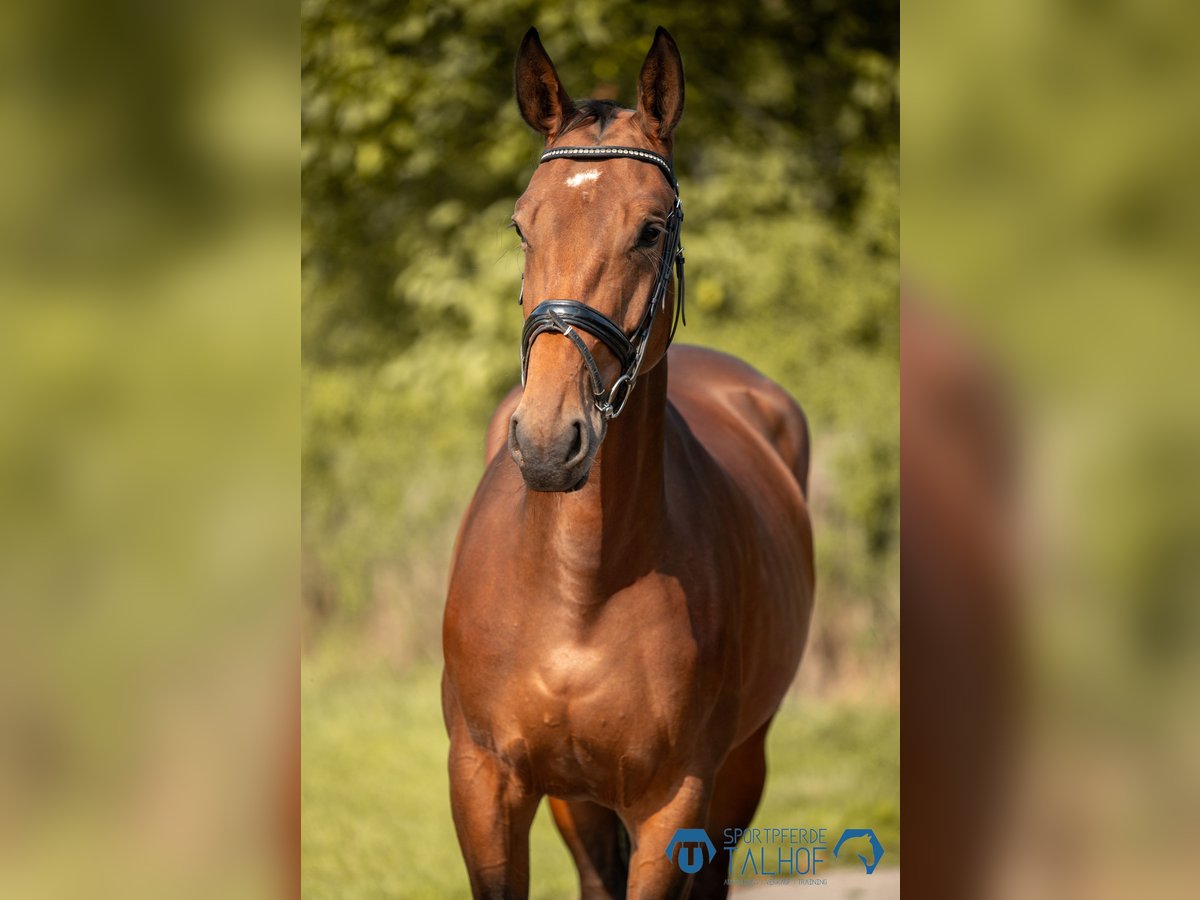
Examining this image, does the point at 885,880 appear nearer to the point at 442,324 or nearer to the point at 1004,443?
the point at 1004,443

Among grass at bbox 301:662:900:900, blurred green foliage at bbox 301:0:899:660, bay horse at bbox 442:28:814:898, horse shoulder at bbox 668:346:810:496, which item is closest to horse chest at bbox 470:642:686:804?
bay horse at bbox 442:28:814:898

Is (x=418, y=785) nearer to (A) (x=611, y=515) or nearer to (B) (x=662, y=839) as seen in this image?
(B) (x=662, y=839)

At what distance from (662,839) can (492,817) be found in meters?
0.41

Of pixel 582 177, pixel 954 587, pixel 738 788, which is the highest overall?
pixel 582 177

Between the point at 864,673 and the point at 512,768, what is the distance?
4722mm

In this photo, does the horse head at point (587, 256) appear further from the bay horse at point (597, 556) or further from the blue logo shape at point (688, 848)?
the blue logo shape at point (688, 848)

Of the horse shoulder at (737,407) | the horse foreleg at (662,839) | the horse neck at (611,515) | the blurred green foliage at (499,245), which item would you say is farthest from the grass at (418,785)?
the horse neck at (611,515)

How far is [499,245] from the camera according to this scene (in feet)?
22.5

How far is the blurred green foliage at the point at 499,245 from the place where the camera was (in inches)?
261

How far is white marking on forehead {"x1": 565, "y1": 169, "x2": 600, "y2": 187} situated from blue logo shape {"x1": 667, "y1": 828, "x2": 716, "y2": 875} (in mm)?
1495

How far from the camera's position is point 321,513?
776 centimetres

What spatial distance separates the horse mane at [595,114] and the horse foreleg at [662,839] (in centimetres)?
151

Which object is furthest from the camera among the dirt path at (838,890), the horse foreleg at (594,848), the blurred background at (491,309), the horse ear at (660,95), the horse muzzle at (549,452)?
the blurred background at (491,309)

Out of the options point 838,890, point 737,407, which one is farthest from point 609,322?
point 838,890
